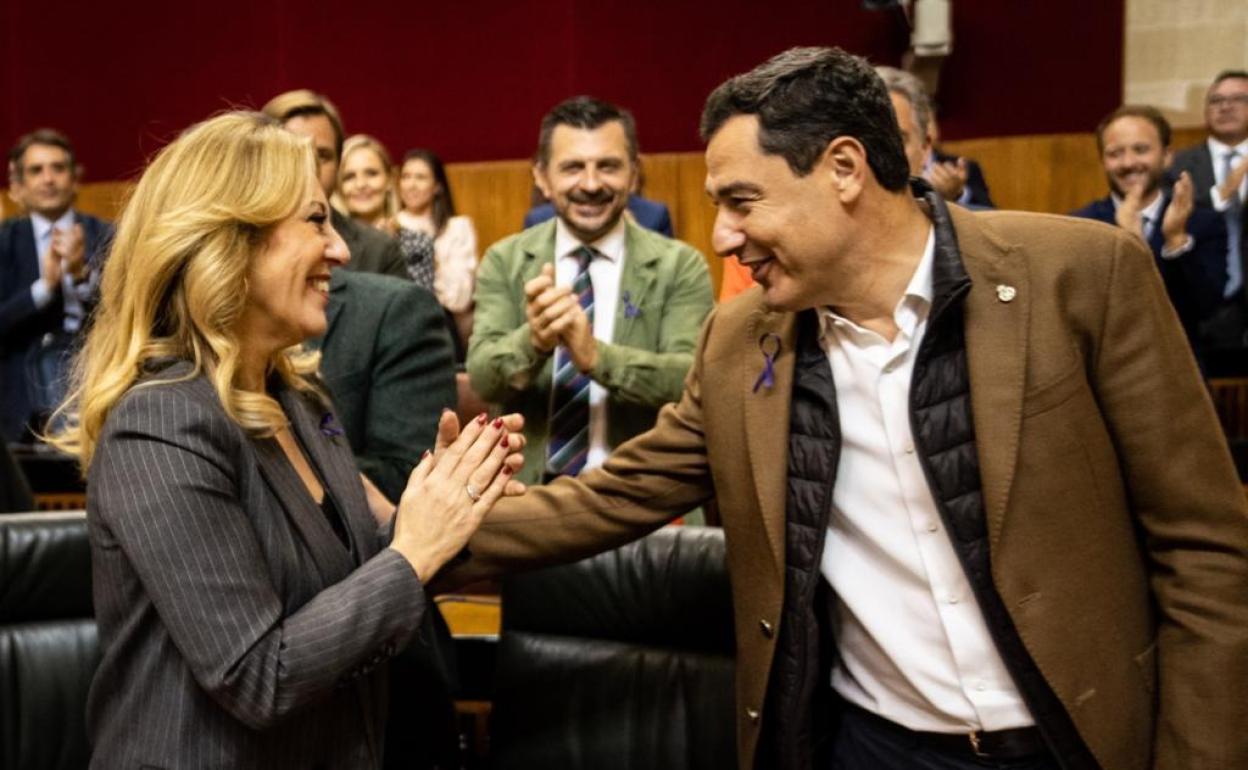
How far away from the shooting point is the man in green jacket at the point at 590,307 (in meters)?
2.64

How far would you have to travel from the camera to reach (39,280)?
4742 mm

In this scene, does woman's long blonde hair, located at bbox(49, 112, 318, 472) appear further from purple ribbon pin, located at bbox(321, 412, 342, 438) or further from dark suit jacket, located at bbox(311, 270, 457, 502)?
dark suit jacket, located at bbox(311, 270, 457, 502)

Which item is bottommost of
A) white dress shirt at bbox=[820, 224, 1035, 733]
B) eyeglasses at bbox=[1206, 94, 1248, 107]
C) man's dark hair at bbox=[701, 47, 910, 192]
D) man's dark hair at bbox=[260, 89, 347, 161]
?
white dress shirt at bbox=[820, 224, 1035, 733]

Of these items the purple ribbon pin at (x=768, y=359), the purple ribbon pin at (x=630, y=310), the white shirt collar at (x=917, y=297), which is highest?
the white shirt collar at (x=917, y=297)

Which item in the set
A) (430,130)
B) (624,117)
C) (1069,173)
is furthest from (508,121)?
(624,117)

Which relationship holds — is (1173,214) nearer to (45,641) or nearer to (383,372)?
(383,372)

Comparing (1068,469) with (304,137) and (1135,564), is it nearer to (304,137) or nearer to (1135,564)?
(1135,564)

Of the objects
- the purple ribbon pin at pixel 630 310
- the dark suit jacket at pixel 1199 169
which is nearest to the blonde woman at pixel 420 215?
the purple ribbon pin at pixel 630 310

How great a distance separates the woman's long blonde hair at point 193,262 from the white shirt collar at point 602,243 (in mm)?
1280

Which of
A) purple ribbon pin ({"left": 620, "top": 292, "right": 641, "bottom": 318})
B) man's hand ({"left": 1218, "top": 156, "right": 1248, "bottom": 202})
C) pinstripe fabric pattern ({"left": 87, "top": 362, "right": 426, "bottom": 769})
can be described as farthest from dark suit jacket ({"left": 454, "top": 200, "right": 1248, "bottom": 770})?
man's hand ({"left": 1218, "top": 156, "right": 1248, "bottom": 202})

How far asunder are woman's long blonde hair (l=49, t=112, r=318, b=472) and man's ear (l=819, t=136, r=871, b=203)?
0.63 metres

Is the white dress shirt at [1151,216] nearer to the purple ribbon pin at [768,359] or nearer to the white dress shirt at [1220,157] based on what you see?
the white dress shirt at [1220,157]

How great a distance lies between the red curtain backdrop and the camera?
6109mm

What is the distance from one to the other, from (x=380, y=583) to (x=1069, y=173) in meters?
5.08
